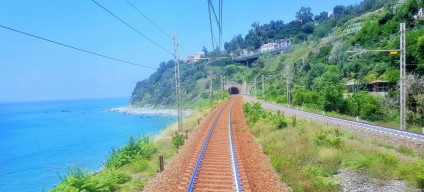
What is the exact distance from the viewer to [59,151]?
50562 millimetres

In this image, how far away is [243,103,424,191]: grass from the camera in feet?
31.4

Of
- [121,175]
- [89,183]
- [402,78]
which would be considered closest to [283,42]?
[402,78]

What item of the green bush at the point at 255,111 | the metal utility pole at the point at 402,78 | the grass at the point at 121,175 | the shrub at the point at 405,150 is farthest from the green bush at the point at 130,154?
the metal utility pole at the point at 402,78

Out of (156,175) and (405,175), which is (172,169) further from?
(405,175)

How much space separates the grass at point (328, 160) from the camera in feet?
31.4

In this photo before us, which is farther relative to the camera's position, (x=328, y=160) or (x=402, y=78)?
(x=402, y=78)

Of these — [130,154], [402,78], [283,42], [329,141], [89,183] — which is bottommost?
[130,154]

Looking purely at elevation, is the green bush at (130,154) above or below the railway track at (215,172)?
below

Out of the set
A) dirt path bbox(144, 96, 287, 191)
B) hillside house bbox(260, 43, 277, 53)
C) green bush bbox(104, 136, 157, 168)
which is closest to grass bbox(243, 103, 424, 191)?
dirt path bbox(144, 96, 287, 191)

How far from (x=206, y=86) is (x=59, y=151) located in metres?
95.6

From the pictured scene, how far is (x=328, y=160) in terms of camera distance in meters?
12.6

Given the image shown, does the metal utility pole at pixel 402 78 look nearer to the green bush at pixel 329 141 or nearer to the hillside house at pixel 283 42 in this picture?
the green bush at pixel 329 141

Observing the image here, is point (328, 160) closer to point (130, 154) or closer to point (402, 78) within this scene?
point (130, 154)

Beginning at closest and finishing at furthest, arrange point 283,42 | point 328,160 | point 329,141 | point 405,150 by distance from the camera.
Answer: point 328,160
point 405,150
point 329,141
point 283,42
